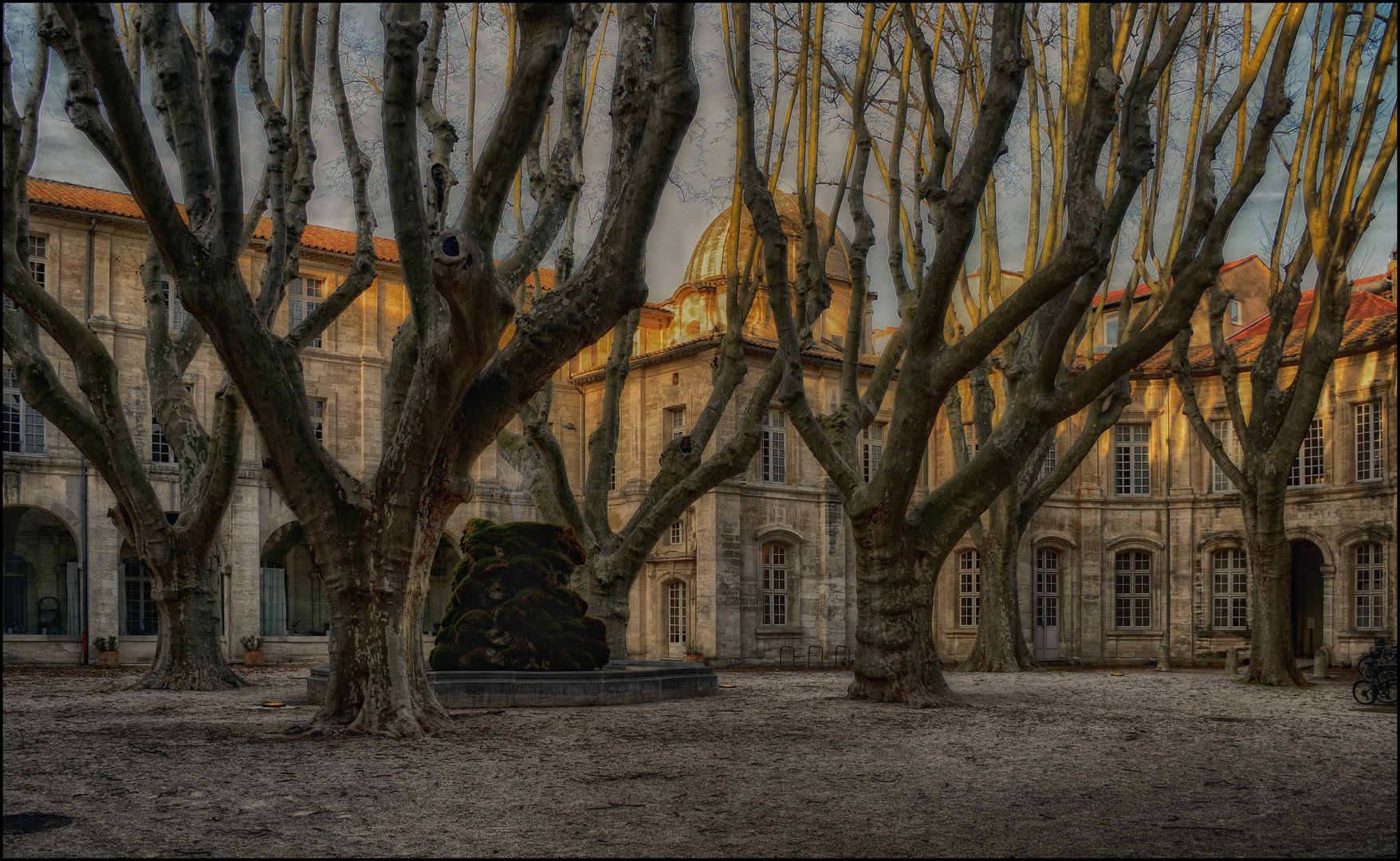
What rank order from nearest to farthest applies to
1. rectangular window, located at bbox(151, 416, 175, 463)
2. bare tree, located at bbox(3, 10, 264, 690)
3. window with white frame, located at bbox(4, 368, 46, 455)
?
1. bare tree, located at bbox(3, 10, 264, 690)
2. window with white frame, located at bbox(4, 368, 46, 455)
3. rectangular window, located at bbox(151, 416, 175, 463)

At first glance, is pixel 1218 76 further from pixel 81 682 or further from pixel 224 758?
pixel 81 682

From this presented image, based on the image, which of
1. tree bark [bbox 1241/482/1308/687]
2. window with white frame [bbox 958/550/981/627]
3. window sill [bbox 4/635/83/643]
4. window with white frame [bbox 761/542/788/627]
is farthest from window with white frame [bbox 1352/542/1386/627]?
window sill [bbox 4/635/83/643]

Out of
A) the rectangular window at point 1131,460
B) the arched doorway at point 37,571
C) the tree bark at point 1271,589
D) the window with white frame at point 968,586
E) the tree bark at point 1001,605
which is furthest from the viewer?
the rectangular window at point 1131,460

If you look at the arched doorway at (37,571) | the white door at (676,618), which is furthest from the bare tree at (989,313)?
the arched doorway at (37,571)

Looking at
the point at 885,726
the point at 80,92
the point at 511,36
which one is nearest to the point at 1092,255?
the point at 885,726

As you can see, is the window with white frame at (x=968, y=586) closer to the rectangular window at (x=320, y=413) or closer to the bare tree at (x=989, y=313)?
the rectangular window at (x=320, y=413)

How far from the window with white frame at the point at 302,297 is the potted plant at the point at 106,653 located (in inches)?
306

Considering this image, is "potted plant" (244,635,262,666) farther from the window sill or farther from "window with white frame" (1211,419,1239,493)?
"window with white frame" (1211,419,1239,493)

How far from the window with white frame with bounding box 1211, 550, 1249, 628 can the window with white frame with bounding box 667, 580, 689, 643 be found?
1318 cm

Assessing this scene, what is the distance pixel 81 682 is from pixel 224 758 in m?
11.4

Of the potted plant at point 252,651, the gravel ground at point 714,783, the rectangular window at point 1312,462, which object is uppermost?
the rectangular window at point 1312,462

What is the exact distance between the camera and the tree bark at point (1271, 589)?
54.2 ft

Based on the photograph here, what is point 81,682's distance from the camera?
1766 centimetres

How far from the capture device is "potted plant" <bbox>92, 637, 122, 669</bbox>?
24000 millimetres
